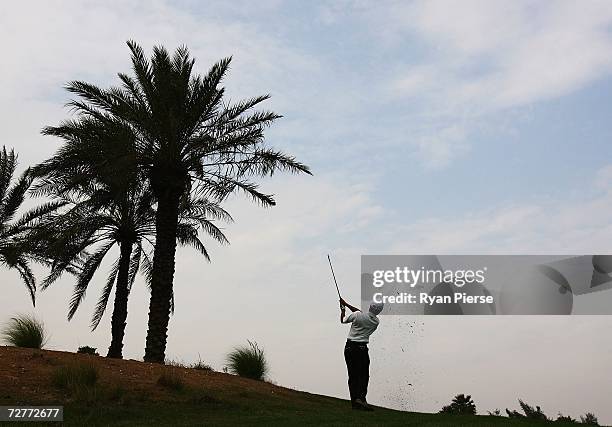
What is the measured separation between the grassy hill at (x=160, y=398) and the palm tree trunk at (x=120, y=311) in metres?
7.66

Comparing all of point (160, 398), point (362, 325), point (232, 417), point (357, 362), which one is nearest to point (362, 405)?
point (357, 362)

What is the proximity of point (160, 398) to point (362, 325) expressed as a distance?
15.6ft

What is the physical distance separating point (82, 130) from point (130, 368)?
817cm

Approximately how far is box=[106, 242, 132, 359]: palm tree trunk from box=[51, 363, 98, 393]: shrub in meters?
11.3

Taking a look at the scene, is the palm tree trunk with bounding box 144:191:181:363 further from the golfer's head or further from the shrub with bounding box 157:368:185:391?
the golfer's head

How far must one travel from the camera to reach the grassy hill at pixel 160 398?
13633 mm

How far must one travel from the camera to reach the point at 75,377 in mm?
16281

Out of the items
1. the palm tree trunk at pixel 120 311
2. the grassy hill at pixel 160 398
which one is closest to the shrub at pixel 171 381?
the grassy hill at pixel 160 398

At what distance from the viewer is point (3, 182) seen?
30.4m

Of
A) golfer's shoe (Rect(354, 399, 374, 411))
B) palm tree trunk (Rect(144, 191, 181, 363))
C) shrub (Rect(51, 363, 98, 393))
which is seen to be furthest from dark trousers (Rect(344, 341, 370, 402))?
palm tree trunk (Rect(144, 191, 181, 363))

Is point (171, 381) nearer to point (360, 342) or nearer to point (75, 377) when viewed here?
point (75, 377)

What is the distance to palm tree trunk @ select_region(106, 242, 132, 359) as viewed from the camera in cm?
2803

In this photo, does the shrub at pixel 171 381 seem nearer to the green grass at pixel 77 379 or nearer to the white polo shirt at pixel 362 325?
the green grass at pixel 77 379

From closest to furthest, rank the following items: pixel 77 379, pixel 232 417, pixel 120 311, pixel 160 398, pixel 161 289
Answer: pixel 232 417
pixel 77 379
pixel 160 398
pixel 161 289
pixel 120 311
